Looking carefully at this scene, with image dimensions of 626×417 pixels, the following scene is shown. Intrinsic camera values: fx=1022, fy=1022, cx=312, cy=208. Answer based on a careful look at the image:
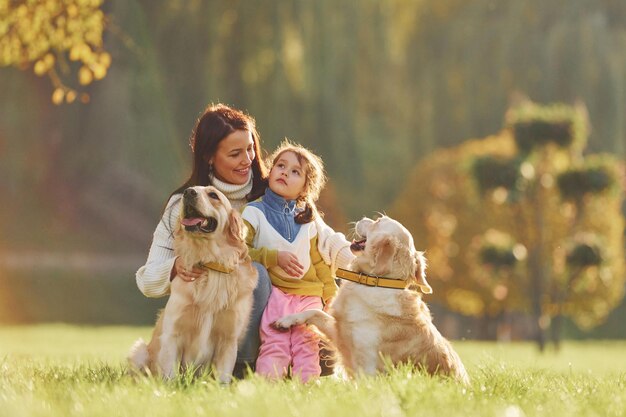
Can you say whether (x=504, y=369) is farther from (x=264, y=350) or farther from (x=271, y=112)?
(x=271, y=112)

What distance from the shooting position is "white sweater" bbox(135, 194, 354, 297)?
5754 millimetres

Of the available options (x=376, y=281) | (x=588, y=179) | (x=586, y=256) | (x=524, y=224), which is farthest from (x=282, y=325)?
(x=524, y=224)

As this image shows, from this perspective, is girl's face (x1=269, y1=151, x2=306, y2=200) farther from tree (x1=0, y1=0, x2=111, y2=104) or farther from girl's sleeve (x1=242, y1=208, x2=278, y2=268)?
tree (x1=0, y1=0, x2=111, y2=104)

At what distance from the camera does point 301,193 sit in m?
6.09

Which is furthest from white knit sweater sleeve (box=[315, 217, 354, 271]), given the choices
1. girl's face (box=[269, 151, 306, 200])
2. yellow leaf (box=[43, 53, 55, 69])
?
yellow leaf (box=[43, 53, 55, 69])

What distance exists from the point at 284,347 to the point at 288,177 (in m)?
0.99

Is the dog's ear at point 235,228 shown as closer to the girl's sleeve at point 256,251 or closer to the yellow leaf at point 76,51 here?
the girl's sleeve at point 256,251

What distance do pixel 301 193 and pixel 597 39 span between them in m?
21.2

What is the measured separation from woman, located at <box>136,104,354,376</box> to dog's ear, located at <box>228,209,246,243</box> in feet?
0.99

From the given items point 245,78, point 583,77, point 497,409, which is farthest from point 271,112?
point 497,409

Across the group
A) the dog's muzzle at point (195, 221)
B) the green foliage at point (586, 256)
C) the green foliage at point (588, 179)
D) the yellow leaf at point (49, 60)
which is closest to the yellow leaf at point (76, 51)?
the yellow leaf at point (49, 60)

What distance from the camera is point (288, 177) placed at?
5992 mm

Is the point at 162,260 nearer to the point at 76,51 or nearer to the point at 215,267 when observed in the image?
the point at 215,267

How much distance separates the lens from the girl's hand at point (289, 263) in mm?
5801
